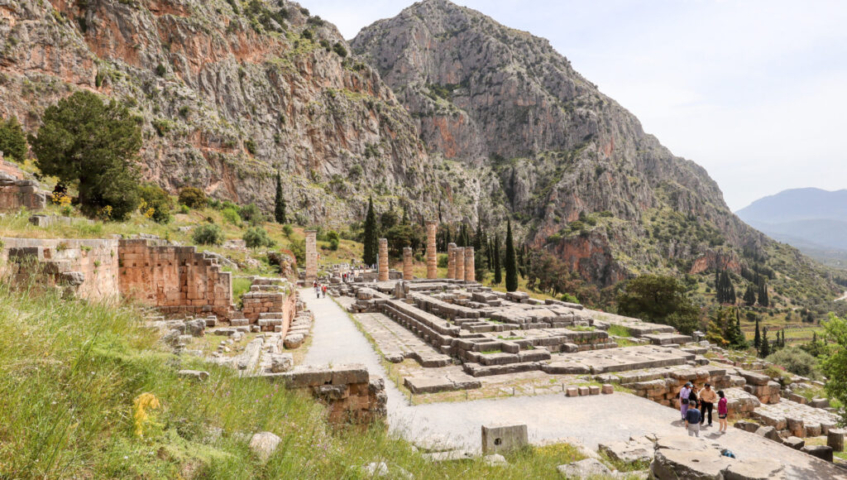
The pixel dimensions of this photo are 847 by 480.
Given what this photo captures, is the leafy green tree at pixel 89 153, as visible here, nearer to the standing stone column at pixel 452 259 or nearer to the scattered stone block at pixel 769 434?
the standing stone column at pixel 452 259

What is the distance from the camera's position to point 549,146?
11512 cm

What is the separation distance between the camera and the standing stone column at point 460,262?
37.1m

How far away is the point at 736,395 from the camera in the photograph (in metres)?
11.9

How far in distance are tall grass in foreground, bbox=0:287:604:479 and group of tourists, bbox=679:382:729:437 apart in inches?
218

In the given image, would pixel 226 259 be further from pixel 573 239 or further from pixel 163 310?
pixel 573 239

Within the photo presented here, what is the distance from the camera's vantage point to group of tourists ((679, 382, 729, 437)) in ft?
27.8

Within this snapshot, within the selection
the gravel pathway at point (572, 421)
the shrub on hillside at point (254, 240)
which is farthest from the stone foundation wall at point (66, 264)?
the shrub on hillside at point (254, 240)

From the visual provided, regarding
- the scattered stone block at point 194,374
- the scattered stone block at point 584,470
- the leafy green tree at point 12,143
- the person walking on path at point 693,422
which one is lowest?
the person walking on path at point 693,422

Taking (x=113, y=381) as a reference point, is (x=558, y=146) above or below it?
above

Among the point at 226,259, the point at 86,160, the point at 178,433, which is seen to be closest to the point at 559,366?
the point at 178,433

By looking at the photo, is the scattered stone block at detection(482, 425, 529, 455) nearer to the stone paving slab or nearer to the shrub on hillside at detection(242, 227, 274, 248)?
the stone paving slab

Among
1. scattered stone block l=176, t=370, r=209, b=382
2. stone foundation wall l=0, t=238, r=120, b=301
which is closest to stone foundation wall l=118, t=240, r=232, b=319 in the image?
stone foundation wall l=0, t=238, r=120, b=301

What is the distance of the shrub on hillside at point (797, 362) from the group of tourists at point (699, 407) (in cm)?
2292

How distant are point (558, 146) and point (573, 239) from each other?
32365 millimetres
